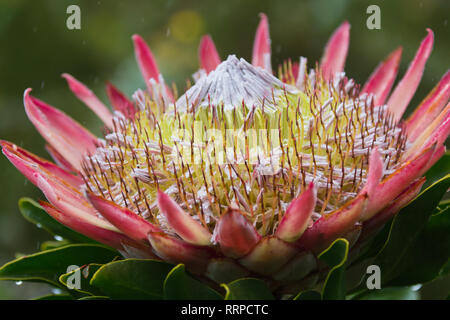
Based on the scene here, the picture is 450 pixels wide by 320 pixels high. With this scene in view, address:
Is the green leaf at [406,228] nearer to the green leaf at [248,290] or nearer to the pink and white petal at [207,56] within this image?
the green leaf at [248,290]

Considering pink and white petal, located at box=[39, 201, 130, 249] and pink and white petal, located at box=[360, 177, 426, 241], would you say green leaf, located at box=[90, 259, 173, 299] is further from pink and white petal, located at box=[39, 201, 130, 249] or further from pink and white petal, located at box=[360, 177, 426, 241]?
pink and white petal, located at box=[360, 177, 426, 241]

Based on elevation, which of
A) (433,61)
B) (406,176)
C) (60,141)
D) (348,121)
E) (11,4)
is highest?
(11,4)

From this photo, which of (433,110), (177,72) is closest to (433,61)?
(177,72)

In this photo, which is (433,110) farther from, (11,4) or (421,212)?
(11,4)

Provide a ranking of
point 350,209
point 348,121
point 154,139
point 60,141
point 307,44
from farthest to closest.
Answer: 1. point 307,44
2. point 60,141
3. point 154,139
4. point 348,121
5. point 350,209

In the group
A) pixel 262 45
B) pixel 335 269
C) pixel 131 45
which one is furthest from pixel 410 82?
pixel 131 45

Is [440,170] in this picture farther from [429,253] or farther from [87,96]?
[87,96]
